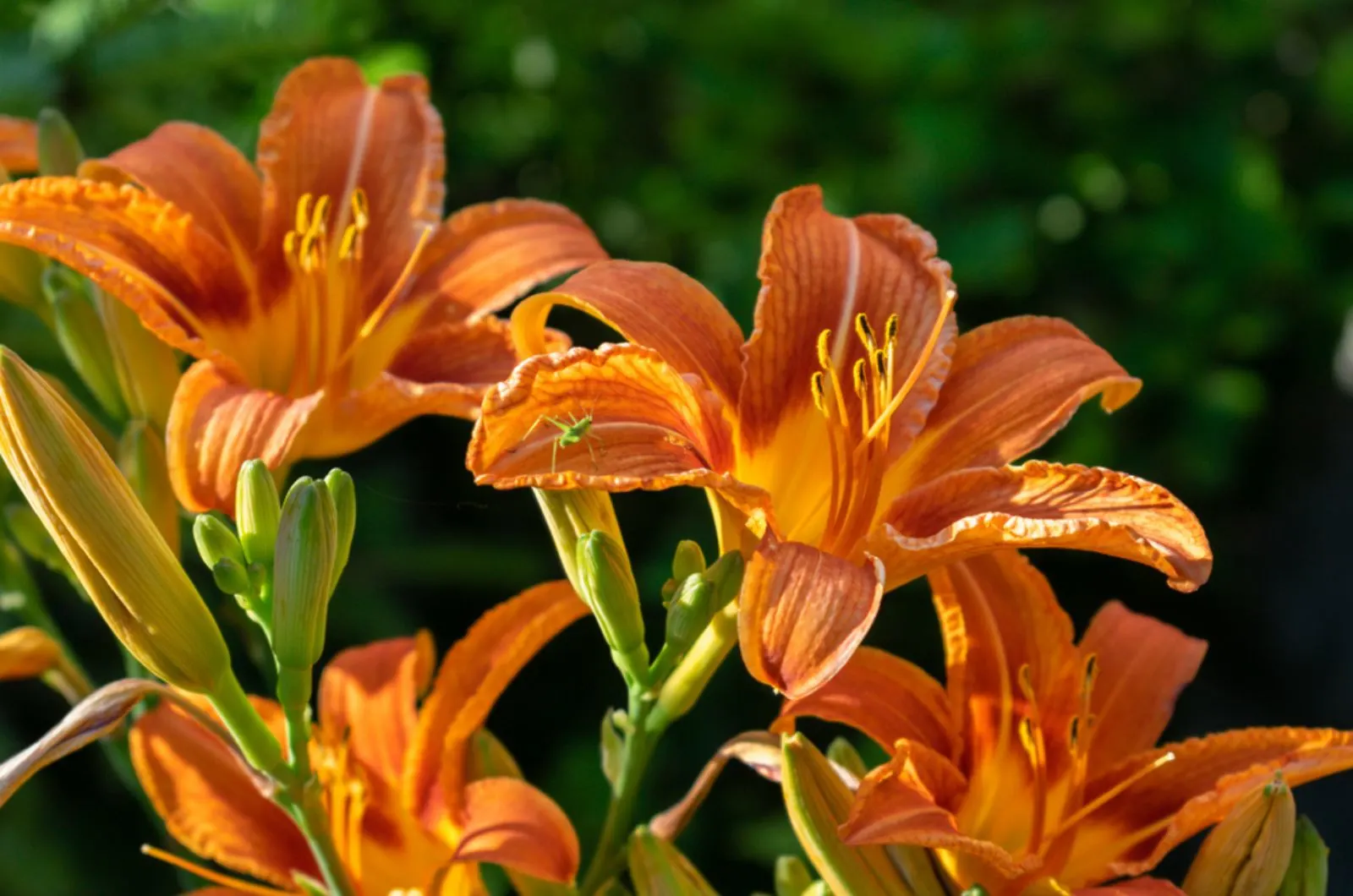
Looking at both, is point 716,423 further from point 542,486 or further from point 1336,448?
point 1336,448

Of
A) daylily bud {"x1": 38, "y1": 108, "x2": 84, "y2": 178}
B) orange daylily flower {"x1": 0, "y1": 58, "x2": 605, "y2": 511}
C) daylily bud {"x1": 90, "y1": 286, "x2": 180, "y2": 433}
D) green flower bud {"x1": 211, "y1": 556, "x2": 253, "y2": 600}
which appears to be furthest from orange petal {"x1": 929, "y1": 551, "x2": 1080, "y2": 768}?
daylily bud {"x1": 38, "y1": 108, "x2": 84, "y2": 178}

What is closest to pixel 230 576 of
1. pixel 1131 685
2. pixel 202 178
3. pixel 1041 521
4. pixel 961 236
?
pixel 202 178

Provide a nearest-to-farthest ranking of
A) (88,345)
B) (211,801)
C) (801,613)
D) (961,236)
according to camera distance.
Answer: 1. (801,613)
2. (211,801)
3. (88,345)
4. (961,236)

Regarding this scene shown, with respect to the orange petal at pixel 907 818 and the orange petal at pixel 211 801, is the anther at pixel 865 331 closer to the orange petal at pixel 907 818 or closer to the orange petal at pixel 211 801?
the orange petal at pixel 907 818

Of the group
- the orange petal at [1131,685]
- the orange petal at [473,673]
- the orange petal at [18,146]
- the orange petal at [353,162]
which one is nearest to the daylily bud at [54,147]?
the orange petal at [18,146]

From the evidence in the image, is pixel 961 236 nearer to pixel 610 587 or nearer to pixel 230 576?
pixel 610 587

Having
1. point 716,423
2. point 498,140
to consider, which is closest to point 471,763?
point 716,423

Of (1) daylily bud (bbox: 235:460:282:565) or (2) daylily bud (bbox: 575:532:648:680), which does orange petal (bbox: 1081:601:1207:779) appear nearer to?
(2) daylily bud (bbox: 575:532:648:680)
